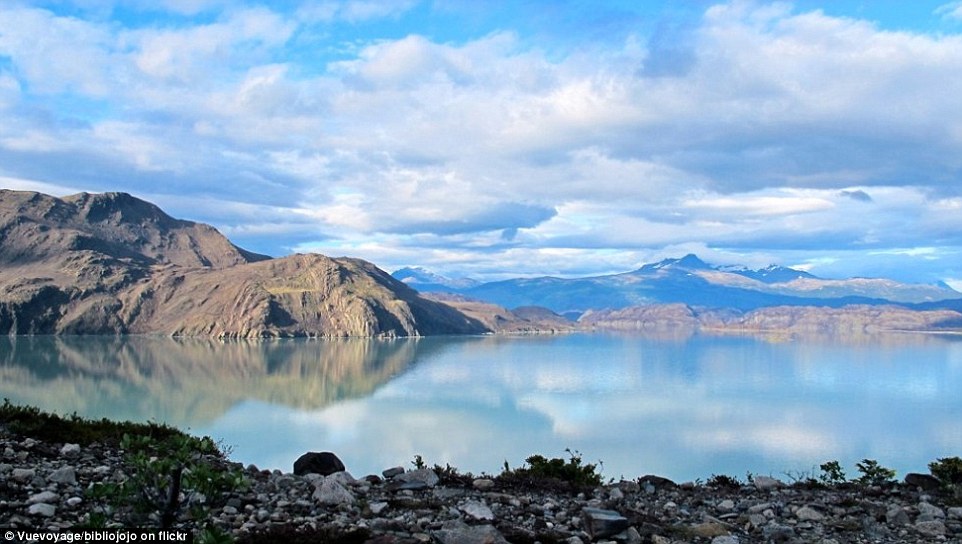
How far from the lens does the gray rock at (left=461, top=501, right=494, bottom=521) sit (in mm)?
10227

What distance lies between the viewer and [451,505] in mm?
11219

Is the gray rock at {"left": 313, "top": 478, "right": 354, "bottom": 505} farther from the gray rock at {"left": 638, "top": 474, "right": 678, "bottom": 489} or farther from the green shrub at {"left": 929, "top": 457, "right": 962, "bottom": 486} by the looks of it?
the green shrub at {"left": 929, "top": 457, "right": 962, "bottom": 486}

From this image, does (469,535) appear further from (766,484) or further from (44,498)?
(766,484)

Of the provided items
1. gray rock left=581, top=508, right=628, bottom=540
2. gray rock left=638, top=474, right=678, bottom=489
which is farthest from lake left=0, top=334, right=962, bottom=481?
gray rock left=581, top=508, right=628, bottom=540

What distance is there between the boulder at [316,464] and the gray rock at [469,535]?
729cm

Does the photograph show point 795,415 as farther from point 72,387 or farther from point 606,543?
point 72,387

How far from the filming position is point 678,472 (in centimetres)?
4338

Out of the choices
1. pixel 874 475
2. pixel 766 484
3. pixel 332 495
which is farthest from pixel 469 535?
pixel 874 475

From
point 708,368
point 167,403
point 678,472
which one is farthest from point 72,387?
point 708,368

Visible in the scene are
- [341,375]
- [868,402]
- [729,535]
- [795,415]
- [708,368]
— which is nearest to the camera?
[729,535]

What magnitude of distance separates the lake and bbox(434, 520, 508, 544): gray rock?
1257 inches

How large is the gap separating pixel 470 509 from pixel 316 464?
625 centimetres

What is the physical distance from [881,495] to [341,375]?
4295 inches

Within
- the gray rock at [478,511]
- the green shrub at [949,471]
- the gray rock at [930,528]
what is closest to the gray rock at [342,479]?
→ the gray rock at [478,511]
